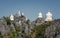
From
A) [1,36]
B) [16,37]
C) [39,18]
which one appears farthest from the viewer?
[39,18]

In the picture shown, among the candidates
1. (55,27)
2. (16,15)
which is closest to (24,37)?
(55,27)

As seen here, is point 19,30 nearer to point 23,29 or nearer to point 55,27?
point 23,29

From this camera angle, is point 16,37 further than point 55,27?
Yes

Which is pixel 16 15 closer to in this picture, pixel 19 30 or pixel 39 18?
pixel 39 18

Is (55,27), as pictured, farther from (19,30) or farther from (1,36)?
(19,30)

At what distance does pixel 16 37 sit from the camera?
7525 cm

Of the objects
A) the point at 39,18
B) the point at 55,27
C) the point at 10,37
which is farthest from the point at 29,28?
the point at 55,27

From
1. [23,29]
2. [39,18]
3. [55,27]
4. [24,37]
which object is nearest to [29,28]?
[23,29]

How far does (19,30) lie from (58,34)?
1709 inches

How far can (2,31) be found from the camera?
71125 millimetres

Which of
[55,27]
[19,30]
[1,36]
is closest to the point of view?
[55,27]

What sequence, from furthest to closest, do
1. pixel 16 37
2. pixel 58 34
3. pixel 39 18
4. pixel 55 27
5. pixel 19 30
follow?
pixel 39 18 → pixel 19 30 → pixel 16 37 → pixel 55 27 → pixel 58 34

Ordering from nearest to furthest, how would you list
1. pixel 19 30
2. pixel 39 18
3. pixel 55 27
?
pixel 55 27, pixel 19 30, pixel 39 18

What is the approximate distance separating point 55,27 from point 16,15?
238 feet
